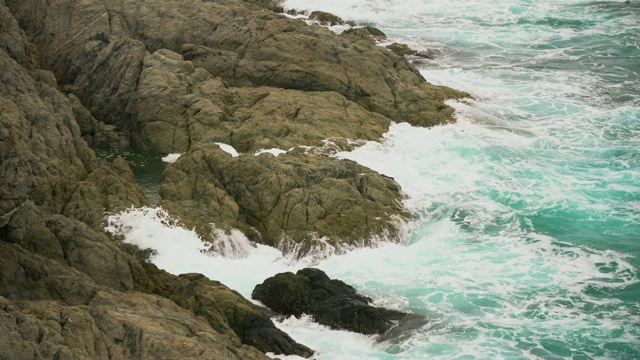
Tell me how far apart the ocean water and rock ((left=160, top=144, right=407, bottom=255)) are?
0.79 metres

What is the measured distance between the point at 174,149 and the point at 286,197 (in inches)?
319

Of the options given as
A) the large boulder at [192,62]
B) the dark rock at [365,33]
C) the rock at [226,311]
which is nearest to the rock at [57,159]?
the large boulder at [192,62]

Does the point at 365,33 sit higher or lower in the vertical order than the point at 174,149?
higher

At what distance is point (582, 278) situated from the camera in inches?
1133

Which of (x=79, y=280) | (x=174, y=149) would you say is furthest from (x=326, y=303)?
(x=174, y=149)

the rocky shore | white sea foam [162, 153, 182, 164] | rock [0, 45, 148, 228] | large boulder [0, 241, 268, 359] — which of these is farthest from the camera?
white sea foam [162, 153, 182, 164]

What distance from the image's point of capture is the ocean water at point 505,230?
2528 cm

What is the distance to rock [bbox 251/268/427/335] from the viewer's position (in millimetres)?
24922

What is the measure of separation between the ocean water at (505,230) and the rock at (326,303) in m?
0.40

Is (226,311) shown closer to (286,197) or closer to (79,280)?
(79,280)

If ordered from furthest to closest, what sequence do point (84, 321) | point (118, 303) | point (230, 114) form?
point (230, 114) < point (118, 303) < point (84, 321)

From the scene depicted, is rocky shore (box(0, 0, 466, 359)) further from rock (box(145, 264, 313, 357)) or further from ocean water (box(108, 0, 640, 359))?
ocean water (box(108, 0, 640, 359))

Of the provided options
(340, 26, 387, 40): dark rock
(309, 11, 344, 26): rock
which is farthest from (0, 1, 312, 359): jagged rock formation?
(309, 11, 344, 26): rock

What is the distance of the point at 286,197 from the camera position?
31.1 metres
